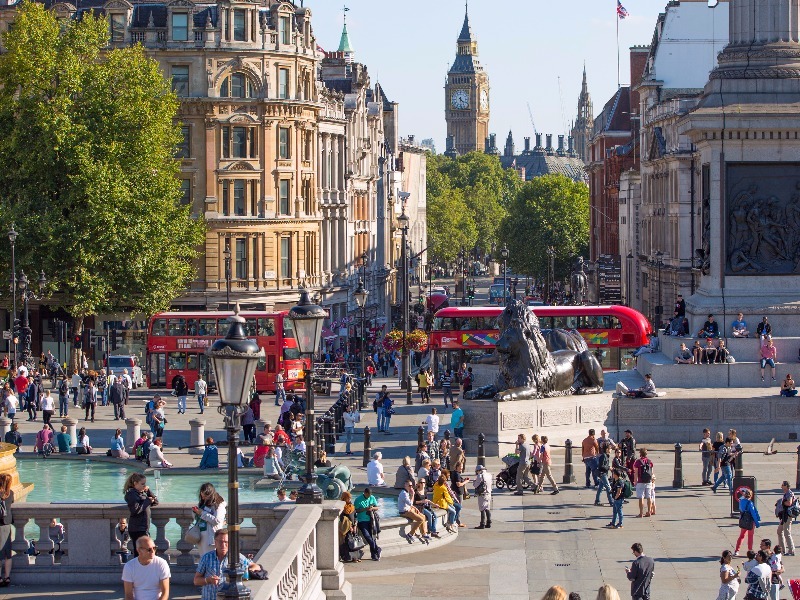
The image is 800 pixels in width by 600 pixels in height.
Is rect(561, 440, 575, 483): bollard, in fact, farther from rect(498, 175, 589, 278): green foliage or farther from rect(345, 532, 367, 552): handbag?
rect(498, 175, 589, 278): green foliage

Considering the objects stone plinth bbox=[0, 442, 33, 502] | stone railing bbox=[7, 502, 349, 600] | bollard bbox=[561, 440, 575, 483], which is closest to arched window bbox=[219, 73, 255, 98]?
bollard bbox=[561, 440, 575, 483]

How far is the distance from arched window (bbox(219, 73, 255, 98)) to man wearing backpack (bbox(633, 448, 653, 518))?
49.4 meters

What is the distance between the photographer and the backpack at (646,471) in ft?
105

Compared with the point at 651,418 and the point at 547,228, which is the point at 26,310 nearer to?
the point at 651,418

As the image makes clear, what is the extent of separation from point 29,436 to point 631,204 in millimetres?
71713

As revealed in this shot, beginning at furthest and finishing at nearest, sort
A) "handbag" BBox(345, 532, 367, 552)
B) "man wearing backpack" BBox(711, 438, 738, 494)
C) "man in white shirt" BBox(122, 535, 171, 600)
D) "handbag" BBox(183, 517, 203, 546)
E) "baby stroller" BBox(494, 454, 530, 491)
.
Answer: "baby stroller" BBox(494, 454, 530, 491) → "man wearing backpack" BBox(711, 438, 738, 494) → "handbag" BBox(345, 532, 367, 552) → "handbag" BBox(183, 517, 203, 546) → "man in white shirt" BBox(122, 535, 171, 600)

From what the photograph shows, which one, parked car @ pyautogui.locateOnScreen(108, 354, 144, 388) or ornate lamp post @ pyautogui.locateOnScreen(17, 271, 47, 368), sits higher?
ornate lamp post @ pyautogui.locateOnScreen(17, 271, 47, 368)

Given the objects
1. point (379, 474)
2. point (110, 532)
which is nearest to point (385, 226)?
point (379, 474)

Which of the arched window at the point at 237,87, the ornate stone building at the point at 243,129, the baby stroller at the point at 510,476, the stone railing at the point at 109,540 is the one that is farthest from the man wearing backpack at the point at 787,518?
the arched window at the point at 237,87

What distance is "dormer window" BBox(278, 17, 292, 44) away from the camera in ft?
263

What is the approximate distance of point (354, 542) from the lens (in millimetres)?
26453

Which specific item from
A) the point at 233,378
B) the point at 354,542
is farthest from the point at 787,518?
the point at 233,378

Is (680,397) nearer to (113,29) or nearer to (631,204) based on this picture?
(113,29)

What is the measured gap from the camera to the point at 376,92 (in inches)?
4774
